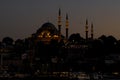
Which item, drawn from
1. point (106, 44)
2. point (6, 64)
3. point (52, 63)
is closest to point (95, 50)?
point (106, 44)

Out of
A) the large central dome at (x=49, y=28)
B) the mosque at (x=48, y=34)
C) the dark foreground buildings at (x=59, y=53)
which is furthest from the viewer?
the large central dome at (x=49, y=28)

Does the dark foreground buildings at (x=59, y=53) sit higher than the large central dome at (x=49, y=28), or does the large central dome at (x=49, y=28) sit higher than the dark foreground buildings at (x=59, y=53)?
the large central dome at (x=49, y=28)

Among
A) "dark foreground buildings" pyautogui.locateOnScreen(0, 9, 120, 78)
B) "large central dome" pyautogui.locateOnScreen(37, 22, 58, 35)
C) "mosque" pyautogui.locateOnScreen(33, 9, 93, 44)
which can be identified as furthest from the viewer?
"large central dome" pyautogui.locateOnScreen(37, 22, 58, 35)

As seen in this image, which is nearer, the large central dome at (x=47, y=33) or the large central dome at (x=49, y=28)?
the large central dome at (x=47, y=33)

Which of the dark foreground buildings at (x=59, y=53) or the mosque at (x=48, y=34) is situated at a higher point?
the mosque at (x=48, y=34)

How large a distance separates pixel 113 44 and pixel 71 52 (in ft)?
21.5

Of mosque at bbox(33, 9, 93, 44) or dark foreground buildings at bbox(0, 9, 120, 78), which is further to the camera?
mosque at bbox(33, 9, 93, 44)

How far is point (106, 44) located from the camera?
71938 mm

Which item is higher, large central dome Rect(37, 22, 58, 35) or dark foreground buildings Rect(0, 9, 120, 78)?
large central dome Rect(37, 22, 58, 35)

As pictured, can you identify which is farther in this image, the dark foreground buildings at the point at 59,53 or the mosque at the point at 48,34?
the mosque at the point at 48,34

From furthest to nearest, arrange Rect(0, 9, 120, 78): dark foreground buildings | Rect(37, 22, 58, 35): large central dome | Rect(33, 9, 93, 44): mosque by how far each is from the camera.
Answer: Rect(37, 22, 58, 35): large central dome < Rect(33, 9, 93, 44): mosque < Rect(0, 9, 120, 78): dark foreground buildings

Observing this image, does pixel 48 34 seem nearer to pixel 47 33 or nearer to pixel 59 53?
pixel 47 33

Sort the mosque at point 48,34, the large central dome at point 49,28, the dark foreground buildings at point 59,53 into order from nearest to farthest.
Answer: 1. the dark foreground buildings at point 59,53
2. the mosque at point 48,34
3. the large central dome at point 49,28

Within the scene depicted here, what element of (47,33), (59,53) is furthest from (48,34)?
(59,53)
